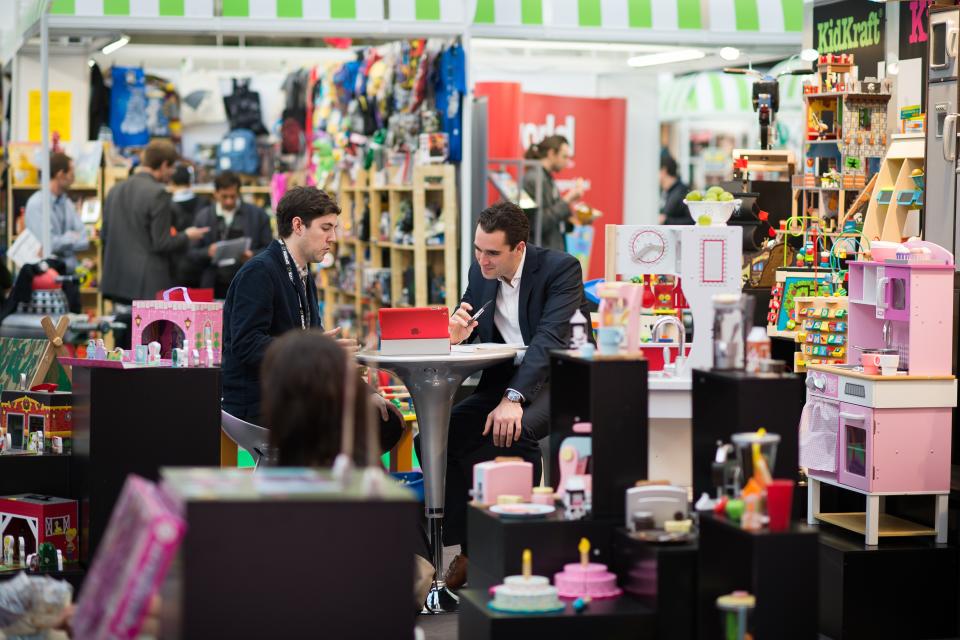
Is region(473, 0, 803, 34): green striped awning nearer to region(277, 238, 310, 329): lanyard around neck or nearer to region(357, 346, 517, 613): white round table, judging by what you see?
region(277, 238, 310, 329): lanyard around neck

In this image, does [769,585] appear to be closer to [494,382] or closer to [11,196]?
[494,382]

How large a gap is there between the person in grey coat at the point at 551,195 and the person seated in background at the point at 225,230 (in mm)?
2084

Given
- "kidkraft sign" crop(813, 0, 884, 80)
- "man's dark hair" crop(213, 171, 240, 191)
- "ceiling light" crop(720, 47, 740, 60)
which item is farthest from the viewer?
"man's dark hair" crop(213, 171, 240, 191)

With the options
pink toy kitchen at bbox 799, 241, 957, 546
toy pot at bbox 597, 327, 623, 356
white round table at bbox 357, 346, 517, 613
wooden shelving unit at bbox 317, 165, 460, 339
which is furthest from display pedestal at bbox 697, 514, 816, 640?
wooden shelving unit at bbox 317, 165, 460, 339

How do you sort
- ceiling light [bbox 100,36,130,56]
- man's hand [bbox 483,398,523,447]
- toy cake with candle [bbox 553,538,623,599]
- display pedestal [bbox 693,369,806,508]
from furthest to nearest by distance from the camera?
1. ceiling light [bbox 100,36,130,56]
2. man's hand [bbox 483,398,523,447]
3. toy cake with candle [bbox 553,538,623,599]
4. display pedestal [bbox 693,369,806,508]

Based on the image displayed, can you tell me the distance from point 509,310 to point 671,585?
7.14 feet

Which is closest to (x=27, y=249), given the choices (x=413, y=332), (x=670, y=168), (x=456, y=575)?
(x=413, y=332)

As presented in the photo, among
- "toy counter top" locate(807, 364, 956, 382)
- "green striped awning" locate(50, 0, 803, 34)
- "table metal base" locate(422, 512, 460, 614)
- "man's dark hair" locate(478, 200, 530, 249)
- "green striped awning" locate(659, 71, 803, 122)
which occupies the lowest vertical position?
"table metal base" locate(422, 512, 460, 614)

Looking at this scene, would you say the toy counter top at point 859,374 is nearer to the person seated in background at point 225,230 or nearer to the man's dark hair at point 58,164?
the person seated in background at point 225,230

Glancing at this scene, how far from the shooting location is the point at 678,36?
350 inches

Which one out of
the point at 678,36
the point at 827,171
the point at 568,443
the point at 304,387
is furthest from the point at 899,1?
→ the point at 304,387

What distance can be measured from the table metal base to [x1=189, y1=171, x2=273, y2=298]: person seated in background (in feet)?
17.1

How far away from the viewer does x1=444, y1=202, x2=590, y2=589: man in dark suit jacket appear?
5.14 m

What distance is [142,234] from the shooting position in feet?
30.8
